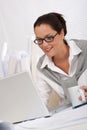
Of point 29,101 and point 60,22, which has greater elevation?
point 60,22

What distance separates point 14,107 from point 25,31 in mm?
884

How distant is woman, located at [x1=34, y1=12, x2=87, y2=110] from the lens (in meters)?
1.73

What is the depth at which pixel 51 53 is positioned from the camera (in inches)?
70.2

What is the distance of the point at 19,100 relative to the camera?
1.08m

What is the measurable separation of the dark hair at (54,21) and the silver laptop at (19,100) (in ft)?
2.59

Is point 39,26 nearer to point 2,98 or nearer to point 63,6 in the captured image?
point 63,6

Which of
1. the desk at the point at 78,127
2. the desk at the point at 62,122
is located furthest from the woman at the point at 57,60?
the desk at the point at 78,127

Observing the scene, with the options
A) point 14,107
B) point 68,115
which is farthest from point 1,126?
point 68,115

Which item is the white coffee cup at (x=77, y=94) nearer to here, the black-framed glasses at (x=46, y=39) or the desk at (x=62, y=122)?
the desk at (x=62, y=122)

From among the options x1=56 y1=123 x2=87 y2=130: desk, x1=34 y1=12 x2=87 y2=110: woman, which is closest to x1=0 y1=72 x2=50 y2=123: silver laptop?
x1=56 y1=123 x2=87 y2=130: desk

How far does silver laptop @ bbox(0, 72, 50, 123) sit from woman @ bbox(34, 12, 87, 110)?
1.99 ft

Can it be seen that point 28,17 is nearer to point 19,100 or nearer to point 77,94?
point 77,94

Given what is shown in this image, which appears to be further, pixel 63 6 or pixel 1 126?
pixel 63 6

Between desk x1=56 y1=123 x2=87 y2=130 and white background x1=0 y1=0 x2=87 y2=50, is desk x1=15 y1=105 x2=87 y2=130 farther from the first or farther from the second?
white background x1=0 y1=0 x2=87 y2=50
